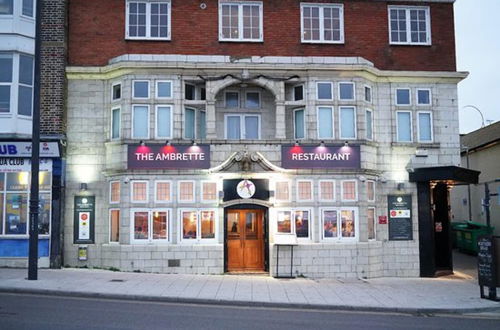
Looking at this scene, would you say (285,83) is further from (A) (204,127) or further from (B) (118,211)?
(B) (118,211)

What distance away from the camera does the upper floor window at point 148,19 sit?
1895cm

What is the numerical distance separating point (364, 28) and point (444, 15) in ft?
10.3

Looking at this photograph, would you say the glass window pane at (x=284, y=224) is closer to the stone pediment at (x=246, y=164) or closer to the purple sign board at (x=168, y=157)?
the stone pediment at (x=246, y=164)

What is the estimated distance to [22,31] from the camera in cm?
1805

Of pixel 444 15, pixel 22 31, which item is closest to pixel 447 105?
pixel 444 15

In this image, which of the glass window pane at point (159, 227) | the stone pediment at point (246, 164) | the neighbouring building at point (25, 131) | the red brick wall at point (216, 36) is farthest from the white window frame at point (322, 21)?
the neighbouring building at point (25, 131)

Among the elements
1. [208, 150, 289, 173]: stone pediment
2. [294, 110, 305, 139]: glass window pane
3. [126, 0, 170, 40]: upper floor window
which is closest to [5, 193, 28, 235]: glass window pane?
[208, 150, 289, 173]: stone pediment

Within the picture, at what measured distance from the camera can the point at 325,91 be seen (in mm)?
18609

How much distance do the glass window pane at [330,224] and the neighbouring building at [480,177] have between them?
1186 cm

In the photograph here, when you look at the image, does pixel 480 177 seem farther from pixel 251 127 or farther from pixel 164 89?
pixel 164 89

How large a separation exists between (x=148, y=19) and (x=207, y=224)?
7.51 meters

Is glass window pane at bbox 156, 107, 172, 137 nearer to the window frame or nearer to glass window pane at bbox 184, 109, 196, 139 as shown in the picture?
glass window pane at bbox 184, 109, 196, 139

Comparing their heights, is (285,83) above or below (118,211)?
above

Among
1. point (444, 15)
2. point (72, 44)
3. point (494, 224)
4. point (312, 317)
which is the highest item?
point (444, 15)
